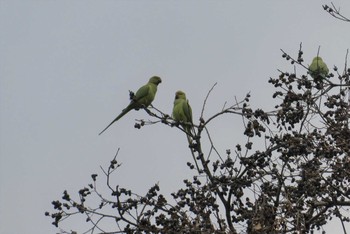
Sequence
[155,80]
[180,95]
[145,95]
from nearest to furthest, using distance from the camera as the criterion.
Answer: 1. [180,95]
2. [145,95]
3. [155,80]

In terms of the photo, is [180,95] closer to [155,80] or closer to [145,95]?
[145,95]

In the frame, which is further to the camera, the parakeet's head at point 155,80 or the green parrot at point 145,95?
the parakeet's head at point 155,80

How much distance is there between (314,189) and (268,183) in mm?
398

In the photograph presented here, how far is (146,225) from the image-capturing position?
5691mm

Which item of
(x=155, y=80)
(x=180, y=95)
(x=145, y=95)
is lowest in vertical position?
(x=180, y=95)

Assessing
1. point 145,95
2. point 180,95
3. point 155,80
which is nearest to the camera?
point 180,95

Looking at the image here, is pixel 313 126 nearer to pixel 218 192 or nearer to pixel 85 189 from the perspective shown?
pixel 218 192

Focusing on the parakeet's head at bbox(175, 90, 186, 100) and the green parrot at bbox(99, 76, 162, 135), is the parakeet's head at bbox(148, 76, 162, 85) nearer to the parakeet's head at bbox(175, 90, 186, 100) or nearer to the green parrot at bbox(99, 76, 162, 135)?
the green parrot at bbox(99, 76, 162, 135)

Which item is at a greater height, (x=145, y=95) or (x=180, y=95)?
(x=145, y=95)

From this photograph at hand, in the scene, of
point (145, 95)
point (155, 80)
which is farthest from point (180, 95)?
point (155, 80)

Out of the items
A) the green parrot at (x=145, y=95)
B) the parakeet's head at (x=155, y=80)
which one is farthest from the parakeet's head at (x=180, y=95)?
the parakeet's head at (x=155, y=80)

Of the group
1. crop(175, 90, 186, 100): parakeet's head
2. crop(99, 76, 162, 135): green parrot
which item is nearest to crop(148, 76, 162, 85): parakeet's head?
crop(99, 76, 162, 135): green parrot

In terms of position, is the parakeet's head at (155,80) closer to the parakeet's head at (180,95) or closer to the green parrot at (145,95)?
the green parrot at (145,95)

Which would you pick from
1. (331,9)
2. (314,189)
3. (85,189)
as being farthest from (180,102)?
(314,189)
